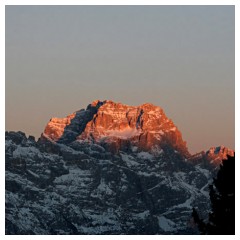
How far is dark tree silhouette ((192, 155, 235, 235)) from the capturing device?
54.4 meters

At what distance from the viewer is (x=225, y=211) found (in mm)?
55094

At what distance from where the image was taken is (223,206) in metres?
55.6

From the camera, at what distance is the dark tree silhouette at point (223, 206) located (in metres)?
54.4
